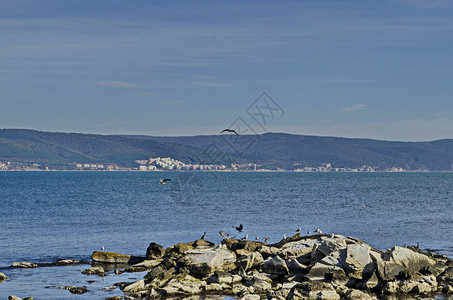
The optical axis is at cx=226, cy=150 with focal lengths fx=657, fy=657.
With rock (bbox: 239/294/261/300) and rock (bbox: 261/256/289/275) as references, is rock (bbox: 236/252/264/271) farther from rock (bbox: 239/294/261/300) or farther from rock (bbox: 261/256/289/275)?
rock (bbox: 239/294/261/300)

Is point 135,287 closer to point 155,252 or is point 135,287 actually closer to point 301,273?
point 155,252

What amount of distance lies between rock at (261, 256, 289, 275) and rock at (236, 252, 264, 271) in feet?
2.98

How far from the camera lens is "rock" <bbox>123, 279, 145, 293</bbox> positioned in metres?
30.5

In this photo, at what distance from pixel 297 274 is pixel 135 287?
7791mm

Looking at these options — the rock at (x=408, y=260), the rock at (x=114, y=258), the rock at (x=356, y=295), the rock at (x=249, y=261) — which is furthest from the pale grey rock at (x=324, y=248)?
the rock at (x=114, y=258)

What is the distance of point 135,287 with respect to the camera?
30.8 m

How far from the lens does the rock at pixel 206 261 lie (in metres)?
32.9

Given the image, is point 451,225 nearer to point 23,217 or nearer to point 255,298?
point 255,298

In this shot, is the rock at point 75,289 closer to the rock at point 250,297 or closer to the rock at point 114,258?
the rock at point 114,258

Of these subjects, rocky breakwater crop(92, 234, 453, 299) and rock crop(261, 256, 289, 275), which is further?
rock crop(261, 256, 289, 275)

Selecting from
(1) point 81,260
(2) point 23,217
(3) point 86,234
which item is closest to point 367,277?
(1) point 81,260

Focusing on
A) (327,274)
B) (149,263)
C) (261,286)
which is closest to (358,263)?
(327,274)

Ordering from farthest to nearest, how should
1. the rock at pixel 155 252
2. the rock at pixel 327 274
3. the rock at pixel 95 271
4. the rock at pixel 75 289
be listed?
the rock at pixel 155 252 < the rock at pixel 95 271 < the rock at pixel 75 289 < the rock at pixel 327 274

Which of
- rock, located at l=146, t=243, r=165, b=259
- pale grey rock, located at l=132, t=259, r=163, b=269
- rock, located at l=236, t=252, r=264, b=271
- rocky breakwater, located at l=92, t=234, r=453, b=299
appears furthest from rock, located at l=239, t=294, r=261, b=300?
rock, located at l=146, t=243, r=165, b=259
